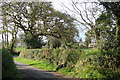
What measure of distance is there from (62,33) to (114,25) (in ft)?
27.7

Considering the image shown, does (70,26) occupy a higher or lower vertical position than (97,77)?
higher

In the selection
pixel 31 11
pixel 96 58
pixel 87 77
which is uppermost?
pixel 31 11

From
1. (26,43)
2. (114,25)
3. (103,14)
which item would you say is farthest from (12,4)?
(26,43)

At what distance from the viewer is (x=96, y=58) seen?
8.00 meters

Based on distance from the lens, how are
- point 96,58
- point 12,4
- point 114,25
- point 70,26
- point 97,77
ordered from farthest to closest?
point 70,26 → point 12,4 → point 114,25 → point 96,58 → point 97,77

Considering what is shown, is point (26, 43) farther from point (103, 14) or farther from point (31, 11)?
point (103, 14)

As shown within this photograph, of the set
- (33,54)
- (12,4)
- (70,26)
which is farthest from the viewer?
(70,26)

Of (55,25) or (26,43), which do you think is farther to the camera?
(26,43)

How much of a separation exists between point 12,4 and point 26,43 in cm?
1382

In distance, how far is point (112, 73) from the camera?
23.4 ft

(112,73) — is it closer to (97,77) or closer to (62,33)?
(97,77)

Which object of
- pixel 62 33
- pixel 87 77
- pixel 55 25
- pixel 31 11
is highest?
pixel 31 11

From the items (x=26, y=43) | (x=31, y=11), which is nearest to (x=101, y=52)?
(x=31, y=11)

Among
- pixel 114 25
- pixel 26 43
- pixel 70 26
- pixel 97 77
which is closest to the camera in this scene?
pixel 97 77
